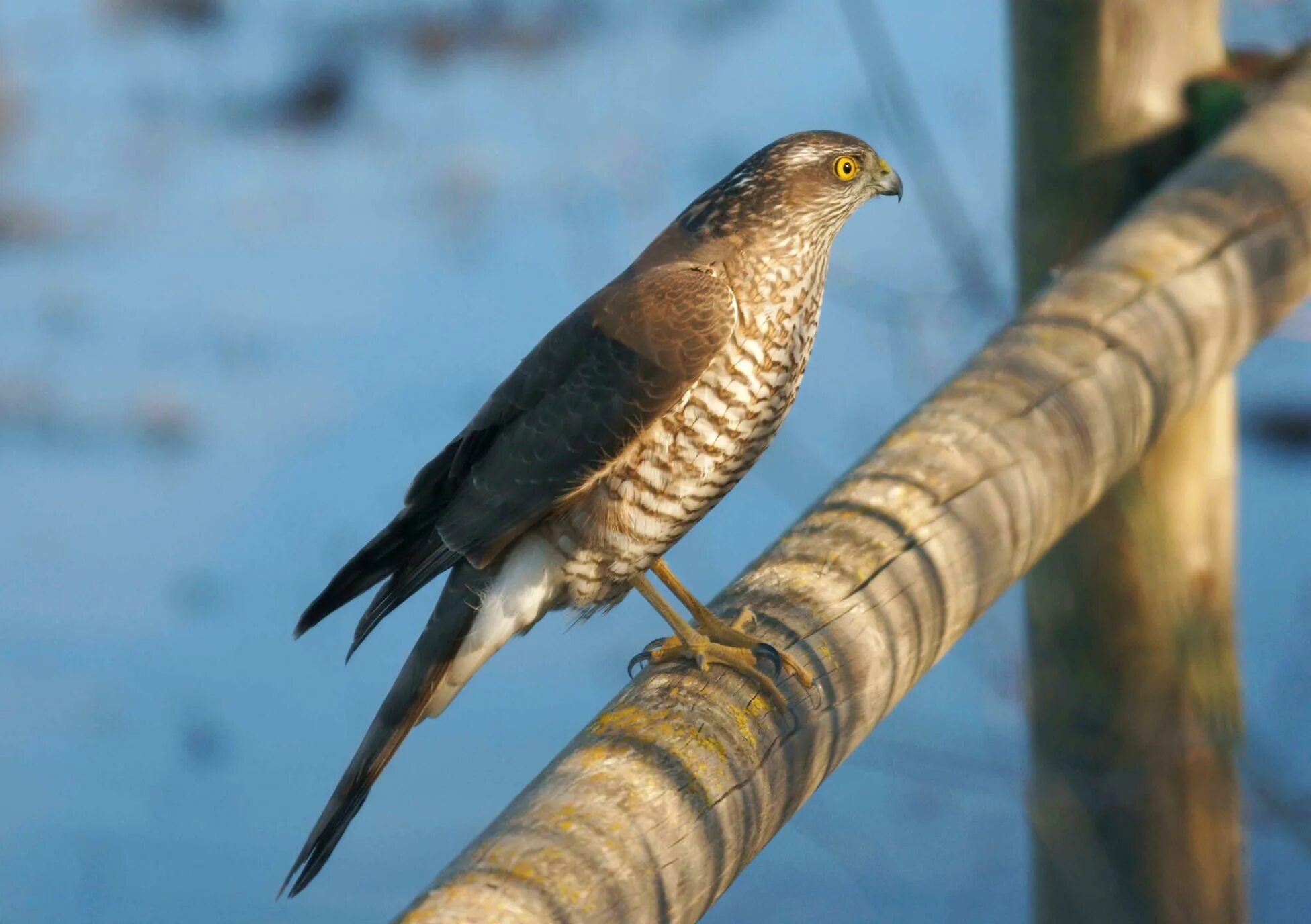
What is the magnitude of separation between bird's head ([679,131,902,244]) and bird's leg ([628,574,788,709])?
541mm

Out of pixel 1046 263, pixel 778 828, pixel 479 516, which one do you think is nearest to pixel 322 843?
pixel 479 516

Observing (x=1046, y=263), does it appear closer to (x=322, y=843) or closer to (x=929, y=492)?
(x=929, y=492)

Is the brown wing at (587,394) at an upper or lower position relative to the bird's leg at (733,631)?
upper

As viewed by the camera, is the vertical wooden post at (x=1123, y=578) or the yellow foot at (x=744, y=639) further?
the vertical wooden post at (x=1123, y=578)

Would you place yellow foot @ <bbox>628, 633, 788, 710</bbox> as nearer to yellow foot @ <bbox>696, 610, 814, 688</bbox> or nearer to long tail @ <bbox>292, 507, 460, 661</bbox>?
yellow foot @ <bbox>696, 610, 814, 688</bbox>

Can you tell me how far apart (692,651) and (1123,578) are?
1.29 metres

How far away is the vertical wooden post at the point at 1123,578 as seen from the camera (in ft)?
9.12

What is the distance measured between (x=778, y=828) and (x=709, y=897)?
20 centimetres

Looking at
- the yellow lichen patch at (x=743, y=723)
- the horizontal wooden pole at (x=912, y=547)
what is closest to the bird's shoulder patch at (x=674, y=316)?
the horizontal wooden pole at (x=912, y=547)

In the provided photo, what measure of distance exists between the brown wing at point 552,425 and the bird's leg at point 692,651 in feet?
0.73

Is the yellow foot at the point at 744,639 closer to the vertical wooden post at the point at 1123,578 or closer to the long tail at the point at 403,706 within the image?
the long tail at the point at 403,706

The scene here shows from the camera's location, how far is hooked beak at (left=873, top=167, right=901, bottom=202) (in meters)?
2.30

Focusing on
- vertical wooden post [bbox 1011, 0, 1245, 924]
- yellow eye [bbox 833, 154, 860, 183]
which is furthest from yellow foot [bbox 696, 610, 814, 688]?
vertical wooden post [bbox 1011, 0, 1245, 924]

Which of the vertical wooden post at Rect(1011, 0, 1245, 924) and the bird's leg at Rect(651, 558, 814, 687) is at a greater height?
the bird's leg at Rect(651, 558, 814, 687)
